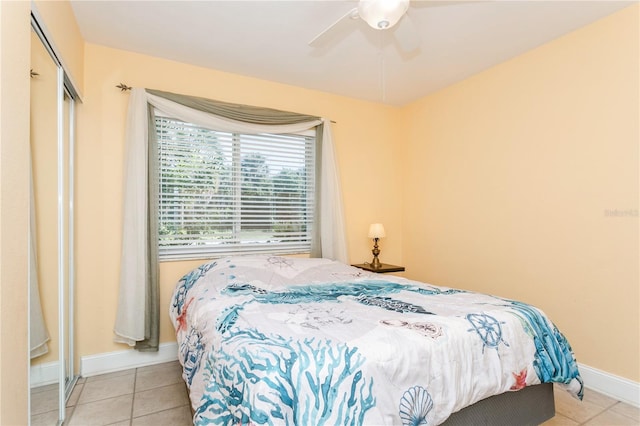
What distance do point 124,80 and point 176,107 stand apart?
1.46 ft

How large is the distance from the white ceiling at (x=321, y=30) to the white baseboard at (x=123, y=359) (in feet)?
8.00

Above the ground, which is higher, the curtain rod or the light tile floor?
the curtain rod

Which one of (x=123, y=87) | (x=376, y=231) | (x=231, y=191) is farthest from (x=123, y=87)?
(x=376, y=231)

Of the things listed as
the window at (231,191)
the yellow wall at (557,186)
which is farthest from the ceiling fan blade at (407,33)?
the window at (231,191)

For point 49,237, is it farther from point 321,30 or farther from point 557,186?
point 557,186

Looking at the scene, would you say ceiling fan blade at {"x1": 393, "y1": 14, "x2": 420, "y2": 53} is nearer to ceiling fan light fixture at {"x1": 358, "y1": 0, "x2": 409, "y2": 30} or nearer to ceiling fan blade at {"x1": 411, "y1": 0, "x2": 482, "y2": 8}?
ceiling fan blade at {"x1": 411, "y1": 0, "x2": 482, "y2": 8}

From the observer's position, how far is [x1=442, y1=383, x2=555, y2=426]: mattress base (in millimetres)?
1439

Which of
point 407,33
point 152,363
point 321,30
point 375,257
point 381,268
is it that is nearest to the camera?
point 407,33

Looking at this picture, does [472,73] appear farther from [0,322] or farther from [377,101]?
[0,322]

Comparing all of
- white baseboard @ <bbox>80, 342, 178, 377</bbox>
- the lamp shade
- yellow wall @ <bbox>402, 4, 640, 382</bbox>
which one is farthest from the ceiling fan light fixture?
white baseboard @ <bbox>80, 342, 178, 377</bbox>

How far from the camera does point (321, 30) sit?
2.45 m

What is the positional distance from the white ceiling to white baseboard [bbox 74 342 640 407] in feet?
7.24

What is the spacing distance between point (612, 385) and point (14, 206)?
11.2 feet

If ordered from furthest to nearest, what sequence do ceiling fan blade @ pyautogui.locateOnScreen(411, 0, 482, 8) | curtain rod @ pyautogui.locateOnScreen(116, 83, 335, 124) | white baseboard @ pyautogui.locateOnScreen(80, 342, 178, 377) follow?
curtain rod @ pyautogui.locateOnScreen(116, 83, 335, 124) < white baseboard @ pyautogui.locateOnScreen(80, 342, 178, 377) < ceiling fan blade @ pyautogui.locateOnScreen(411, 0, 482, 8)
